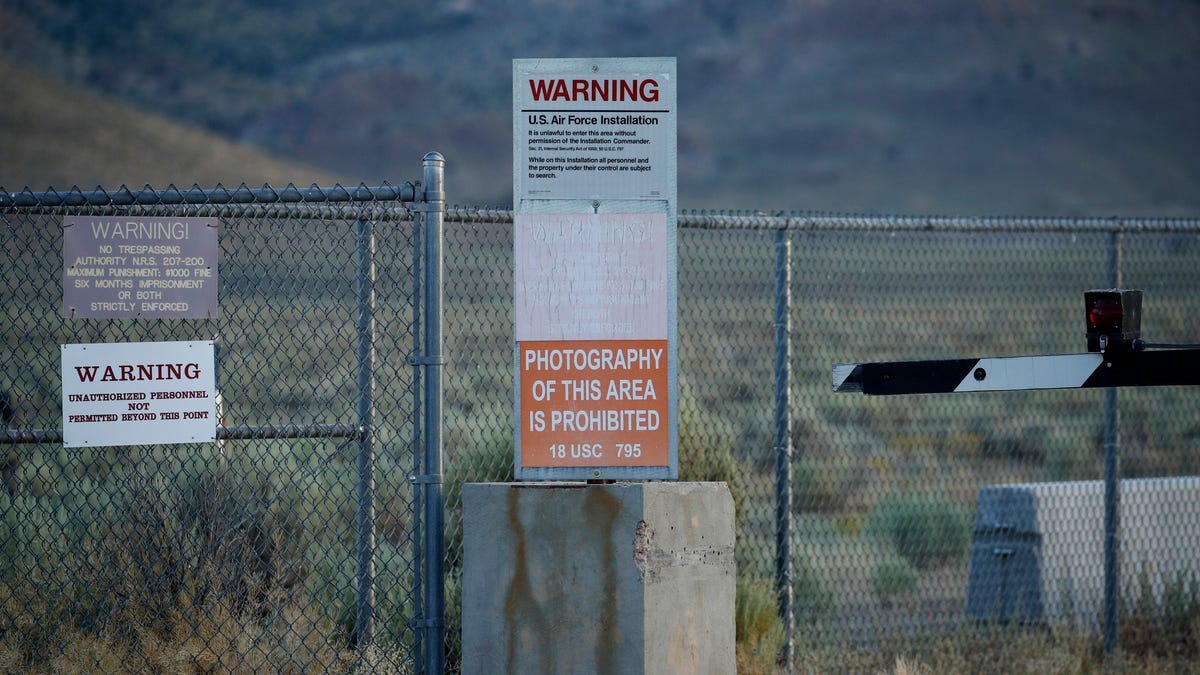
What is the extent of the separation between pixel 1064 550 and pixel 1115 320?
352cm

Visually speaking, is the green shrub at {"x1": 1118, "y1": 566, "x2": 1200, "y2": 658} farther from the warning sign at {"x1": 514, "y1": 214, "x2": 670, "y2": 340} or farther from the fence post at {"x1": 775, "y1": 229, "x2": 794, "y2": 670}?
the warning sign at {"x1": 514, "y1": 214, "x2": 670, "y2": 340}

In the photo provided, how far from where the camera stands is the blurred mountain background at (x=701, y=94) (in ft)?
284

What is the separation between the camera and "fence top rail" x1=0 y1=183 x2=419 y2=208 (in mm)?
5672

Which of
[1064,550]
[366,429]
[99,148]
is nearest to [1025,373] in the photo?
[366,429]

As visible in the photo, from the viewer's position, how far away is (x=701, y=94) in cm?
10425

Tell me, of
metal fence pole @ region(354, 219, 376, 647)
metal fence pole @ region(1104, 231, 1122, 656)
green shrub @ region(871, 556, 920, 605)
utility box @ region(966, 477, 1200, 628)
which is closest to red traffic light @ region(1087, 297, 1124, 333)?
metal fence pole @ region(1104, 231, 1122, 656)

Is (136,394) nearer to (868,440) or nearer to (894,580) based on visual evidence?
(894,580)

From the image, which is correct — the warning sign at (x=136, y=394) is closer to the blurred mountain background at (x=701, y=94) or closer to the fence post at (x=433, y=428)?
the fence post at (x=433, y=428)

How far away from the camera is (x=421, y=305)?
6254 mm

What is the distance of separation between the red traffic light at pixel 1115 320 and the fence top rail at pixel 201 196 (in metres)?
2.90

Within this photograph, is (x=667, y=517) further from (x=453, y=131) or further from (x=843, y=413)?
(x=453, y=131)

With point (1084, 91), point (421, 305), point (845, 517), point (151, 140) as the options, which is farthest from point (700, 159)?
point (421, 305)

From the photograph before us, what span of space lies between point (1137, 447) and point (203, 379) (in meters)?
13.4

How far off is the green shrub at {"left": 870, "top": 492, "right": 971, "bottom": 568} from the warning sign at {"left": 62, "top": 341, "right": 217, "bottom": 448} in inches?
275
